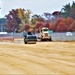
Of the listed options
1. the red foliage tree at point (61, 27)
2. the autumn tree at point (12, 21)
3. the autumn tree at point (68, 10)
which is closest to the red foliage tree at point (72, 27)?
the red foliage tree at point (61, 27)

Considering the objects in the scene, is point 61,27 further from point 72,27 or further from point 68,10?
point 68,10

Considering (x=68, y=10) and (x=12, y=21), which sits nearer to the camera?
(x=68, y=10)

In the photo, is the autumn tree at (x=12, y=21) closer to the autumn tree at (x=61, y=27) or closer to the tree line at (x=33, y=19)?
the tree line at (x=33, y=19)

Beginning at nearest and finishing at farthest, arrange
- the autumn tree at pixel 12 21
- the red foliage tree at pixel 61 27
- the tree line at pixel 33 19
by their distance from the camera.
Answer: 1. the red foliage tree at pixel 61 27
2. the tree line at pixel 33 19
3. the autumn tree at pixel 12 21

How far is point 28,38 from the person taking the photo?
4166 cm

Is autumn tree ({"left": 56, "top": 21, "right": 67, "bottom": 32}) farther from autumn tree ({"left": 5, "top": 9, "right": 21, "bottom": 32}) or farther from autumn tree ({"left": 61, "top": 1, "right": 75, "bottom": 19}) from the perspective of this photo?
autumn tree ({"left": 5, "top": 9, "right": 21, "bottom": 32})

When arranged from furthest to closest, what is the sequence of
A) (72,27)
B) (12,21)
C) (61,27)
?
(12,21)
(61,27)
(72,27)

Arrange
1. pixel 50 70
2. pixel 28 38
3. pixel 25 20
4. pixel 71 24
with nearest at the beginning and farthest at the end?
pixel 50 70
pixel 28 38
pixel 71 24
pixel 25 20

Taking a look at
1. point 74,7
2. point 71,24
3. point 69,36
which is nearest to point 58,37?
point 69,36

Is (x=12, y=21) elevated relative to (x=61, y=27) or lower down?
elevated

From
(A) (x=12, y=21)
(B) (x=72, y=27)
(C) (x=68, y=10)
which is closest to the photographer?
(B) (x=72, y=27)

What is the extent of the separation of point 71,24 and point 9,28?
48075 millimetres

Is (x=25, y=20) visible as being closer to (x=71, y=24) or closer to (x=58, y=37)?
(x=71, y=24)

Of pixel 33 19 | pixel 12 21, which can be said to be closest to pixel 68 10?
pixel 33 19
